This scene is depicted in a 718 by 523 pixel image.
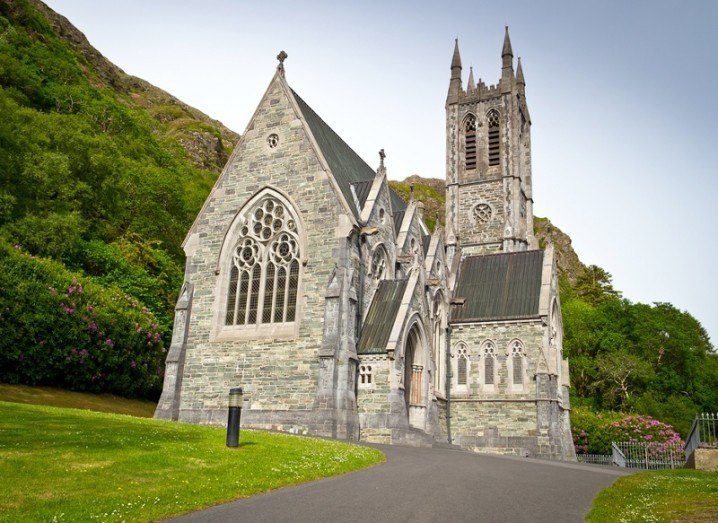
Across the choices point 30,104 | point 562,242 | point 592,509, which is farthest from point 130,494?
point 562,242

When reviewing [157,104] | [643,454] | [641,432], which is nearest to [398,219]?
[643,454]

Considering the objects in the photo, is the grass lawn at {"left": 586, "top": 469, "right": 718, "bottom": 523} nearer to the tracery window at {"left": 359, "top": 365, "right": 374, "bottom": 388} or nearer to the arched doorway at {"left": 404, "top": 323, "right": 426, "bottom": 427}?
the tracery window at {"left": 359, "top": 365, "right": 374, "bottom": 388}

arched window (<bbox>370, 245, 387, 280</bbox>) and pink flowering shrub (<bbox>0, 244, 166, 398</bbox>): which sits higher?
arched window (<bbox>370, 245, 387, 280</bbox>)

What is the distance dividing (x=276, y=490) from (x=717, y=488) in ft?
26.7

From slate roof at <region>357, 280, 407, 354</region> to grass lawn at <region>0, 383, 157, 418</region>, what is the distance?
403 inches

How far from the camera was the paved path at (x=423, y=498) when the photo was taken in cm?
945

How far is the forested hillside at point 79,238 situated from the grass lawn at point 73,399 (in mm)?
573

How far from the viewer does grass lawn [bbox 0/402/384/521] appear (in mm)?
9148

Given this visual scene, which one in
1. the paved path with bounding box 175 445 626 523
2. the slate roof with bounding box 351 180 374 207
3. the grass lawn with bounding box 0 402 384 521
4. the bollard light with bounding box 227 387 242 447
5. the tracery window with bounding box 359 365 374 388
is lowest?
the paved path with bounding box 175 445 626 523

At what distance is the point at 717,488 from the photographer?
12.2m

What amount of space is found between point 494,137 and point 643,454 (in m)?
26.3

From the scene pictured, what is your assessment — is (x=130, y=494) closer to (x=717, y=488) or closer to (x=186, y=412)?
(x=717, y=488)

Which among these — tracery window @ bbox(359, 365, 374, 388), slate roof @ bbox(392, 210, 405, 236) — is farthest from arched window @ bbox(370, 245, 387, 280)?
tracery window @ bbox(359, 365, 374, 388)

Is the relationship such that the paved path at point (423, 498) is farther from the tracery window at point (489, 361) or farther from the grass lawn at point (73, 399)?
the tracery window at point (489, 361)
